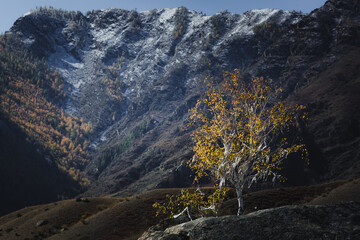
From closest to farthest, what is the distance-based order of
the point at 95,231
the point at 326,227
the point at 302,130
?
the point at 326,227
the point at 95,231
the point at 302,130

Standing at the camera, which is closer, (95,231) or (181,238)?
(181,238)

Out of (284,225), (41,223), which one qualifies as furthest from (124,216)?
(284,225)

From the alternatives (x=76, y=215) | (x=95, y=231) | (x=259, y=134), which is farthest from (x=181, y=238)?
(x=76, y=215)

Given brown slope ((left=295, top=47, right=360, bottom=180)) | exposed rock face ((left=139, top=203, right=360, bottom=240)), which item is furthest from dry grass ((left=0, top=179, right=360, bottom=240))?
brown slope ((left=295, top=47, right=360, bottom=180))

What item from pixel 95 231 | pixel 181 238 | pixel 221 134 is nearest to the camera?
pixel 181 238

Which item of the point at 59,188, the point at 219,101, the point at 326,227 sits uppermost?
the point at 219,101

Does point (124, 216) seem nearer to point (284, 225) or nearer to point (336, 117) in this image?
point (284, 225)

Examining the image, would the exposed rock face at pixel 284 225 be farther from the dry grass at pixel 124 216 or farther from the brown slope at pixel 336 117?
the brown slope at pixel 336 117

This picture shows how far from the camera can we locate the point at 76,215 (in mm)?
45938

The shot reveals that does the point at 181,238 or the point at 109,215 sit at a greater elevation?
the point at 181,238

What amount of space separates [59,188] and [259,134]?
722 feet

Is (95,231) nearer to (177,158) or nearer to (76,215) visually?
(76,215)

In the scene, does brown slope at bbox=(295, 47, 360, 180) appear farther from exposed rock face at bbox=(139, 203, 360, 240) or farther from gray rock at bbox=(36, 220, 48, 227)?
gray rock at bbox=(36, 220, 48, 227)

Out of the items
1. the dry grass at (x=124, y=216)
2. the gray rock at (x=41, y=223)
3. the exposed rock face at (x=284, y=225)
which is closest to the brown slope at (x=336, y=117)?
the dry grass at (x=124, y=216)
